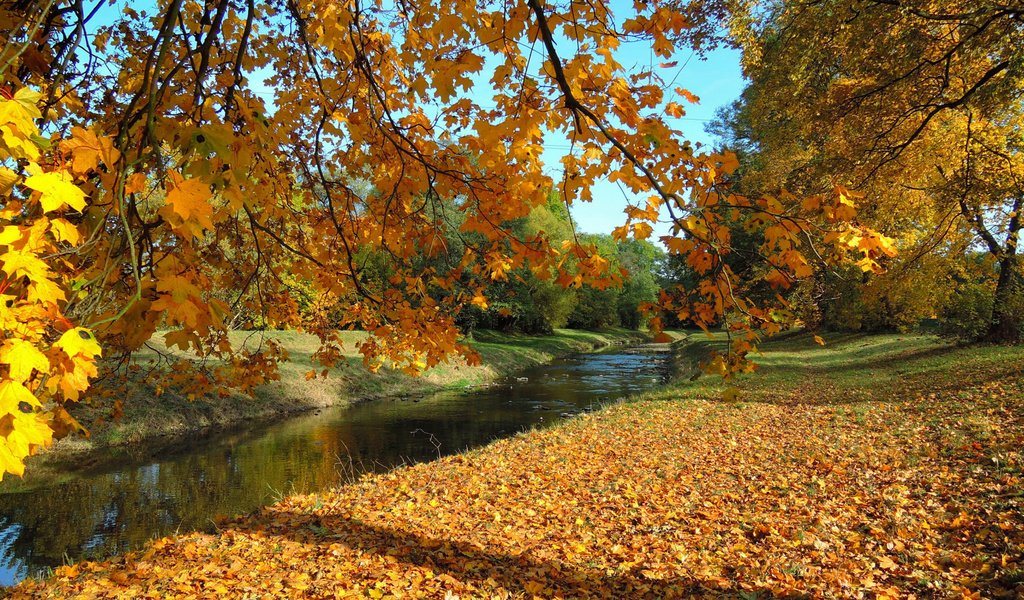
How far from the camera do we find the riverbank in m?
10.7

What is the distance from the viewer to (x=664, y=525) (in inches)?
207

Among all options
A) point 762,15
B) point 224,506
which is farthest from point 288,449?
point 762,15

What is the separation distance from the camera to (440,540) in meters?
4.98

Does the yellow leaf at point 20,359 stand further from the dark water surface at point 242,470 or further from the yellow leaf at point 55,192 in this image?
the dark water surface at point 242,470

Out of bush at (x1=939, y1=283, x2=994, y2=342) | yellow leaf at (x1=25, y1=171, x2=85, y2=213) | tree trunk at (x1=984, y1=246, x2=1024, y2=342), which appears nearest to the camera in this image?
yellow leaf at (x1=25, y1=171, x2=85, y2=213)

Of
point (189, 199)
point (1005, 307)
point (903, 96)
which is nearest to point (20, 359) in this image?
point (189, 199)

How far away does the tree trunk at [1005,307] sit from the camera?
43.5ft

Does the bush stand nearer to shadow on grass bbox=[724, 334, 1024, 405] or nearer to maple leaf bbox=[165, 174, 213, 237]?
shadow on grass bbox=[724, 334, 1024, 405]

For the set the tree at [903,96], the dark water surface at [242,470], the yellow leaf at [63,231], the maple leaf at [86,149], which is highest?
the tree at [903,96]

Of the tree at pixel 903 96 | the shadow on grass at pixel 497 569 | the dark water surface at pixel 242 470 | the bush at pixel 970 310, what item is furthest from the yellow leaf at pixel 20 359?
the bush at pixel 970 310

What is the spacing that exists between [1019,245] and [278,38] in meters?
16.4

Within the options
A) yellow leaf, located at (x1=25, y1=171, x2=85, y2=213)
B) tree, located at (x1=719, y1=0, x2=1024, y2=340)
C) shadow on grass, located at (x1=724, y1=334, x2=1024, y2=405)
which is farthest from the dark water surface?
tree, located at (x1=719, y1=0, x2=1024, y2=340)

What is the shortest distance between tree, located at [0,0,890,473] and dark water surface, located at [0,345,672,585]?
128 inches

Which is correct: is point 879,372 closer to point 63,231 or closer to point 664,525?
point 664,525
